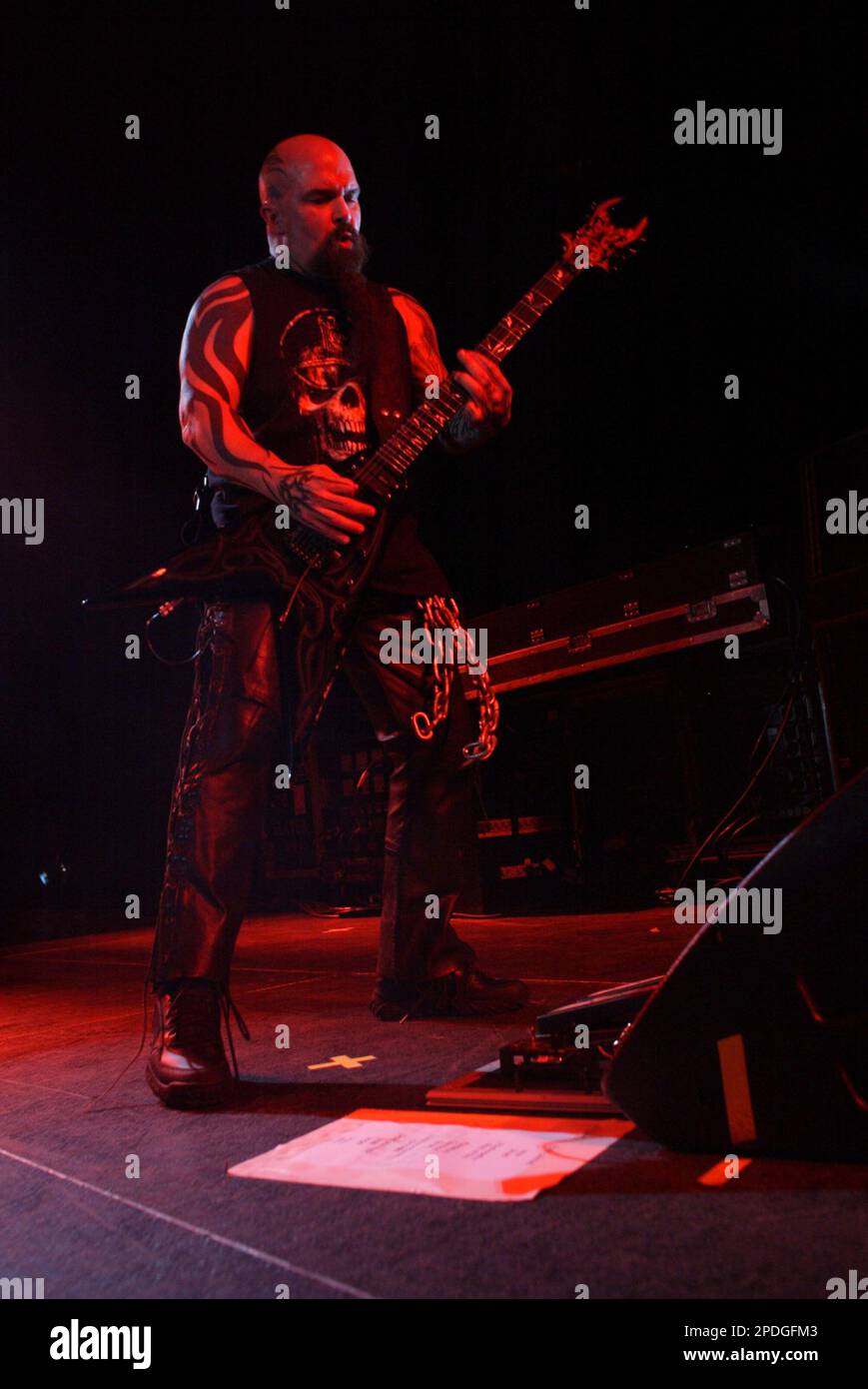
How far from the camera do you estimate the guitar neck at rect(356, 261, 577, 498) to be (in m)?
1.72

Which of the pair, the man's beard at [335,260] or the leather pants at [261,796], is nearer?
the leather pants at [261,796]

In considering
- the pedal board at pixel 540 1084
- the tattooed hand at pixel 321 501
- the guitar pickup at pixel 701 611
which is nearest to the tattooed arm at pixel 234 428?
the tattooed hand at pixel 321 501

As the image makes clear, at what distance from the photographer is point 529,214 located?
13.3ft

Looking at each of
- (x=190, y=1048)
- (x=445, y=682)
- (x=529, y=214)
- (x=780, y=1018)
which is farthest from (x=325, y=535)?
(x=529, y=214)

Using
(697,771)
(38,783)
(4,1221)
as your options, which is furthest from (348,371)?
(38,783)

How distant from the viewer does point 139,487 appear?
661 cm

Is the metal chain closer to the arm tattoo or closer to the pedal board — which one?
the arm tattoo

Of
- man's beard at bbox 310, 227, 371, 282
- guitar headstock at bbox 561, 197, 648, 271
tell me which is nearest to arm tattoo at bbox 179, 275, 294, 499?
man's beard at bbox 310, 227, 371, 282

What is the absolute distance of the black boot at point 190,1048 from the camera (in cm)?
131

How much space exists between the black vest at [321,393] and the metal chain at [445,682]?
0.04 metres

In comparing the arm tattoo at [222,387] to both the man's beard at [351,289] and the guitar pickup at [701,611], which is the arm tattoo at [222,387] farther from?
the guitar pickup at [701,611]

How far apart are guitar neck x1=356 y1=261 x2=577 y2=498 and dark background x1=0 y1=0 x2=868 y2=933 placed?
1590 millimetres

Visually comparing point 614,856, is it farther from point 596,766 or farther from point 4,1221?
point 4,1221
